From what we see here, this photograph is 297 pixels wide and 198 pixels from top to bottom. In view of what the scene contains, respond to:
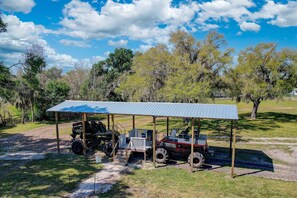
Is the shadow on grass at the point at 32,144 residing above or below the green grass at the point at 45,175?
above

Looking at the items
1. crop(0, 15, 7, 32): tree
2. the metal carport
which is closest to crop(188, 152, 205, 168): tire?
the metal carport

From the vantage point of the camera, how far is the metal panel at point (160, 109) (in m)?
10.1

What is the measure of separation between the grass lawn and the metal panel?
2531mm

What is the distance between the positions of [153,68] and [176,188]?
13723 mm

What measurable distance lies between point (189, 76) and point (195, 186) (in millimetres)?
11387

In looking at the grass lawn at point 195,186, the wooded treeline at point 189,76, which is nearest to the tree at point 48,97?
the wooded treeline at point 189,76

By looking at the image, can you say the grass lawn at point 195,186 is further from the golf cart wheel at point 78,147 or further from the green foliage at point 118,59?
the green foliage at point 118,59

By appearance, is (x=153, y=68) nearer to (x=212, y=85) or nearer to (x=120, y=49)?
(x=212, y=85)

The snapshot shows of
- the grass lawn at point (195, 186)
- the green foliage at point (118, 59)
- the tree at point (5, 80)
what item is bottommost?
the grass lawn at point (195, 186)

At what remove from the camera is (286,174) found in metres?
10.2

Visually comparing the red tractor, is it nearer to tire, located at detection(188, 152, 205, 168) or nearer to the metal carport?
tire, located at detection(188, 152, 205, 168)

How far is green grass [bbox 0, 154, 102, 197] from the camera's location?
Answer: 832 centimetres

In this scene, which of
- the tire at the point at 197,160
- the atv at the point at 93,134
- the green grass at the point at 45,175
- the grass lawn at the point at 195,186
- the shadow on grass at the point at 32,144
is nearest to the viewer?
the grass lawn at the point at 195,186

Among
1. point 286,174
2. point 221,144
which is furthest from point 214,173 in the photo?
point 221,144
